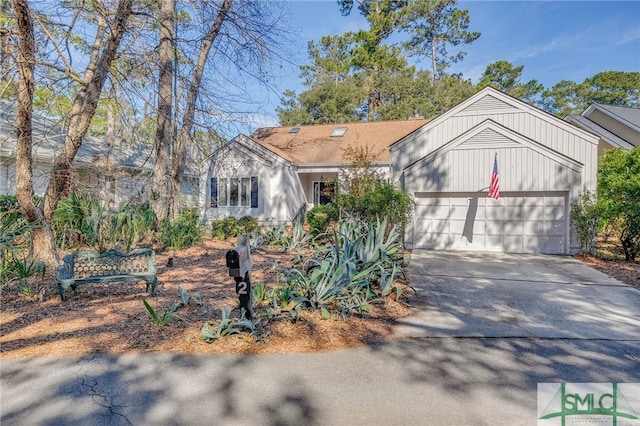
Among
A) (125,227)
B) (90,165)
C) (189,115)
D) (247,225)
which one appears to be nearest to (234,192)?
(247,225)

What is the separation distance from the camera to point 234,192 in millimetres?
17469

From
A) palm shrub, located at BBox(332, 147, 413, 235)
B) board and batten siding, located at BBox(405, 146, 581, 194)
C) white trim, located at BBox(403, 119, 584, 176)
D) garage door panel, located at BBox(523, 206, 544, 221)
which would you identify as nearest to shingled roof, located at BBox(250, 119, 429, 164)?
palm shrub, located at BBox(332, 147, 413, 235)

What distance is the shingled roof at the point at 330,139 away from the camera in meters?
17.4

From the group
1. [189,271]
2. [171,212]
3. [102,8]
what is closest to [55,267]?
[189,271]

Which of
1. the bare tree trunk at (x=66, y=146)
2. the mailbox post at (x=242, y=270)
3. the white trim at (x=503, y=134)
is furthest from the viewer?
the white trim at (x=503, y=134)

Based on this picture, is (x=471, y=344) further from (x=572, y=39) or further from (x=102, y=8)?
(x=572, y=39)

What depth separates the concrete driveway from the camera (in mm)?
4926

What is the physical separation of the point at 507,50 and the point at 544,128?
83.3 feet

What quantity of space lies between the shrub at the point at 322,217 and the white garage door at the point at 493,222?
10.0ft

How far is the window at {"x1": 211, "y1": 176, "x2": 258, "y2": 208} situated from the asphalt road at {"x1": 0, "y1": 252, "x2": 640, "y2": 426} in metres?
12.9

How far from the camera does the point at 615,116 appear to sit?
63.9 ft

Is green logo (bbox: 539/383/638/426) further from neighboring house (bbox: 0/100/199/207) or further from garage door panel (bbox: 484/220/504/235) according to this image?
garage door panel (bbox: 484/220/504/235)

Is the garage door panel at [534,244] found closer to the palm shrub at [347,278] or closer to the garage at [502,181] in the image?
the garage at [502,181]

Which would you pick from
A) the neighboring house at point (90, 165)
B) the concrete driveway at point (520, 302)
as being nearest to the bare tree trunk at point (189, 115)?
the neighboring house at point (90, 165)
